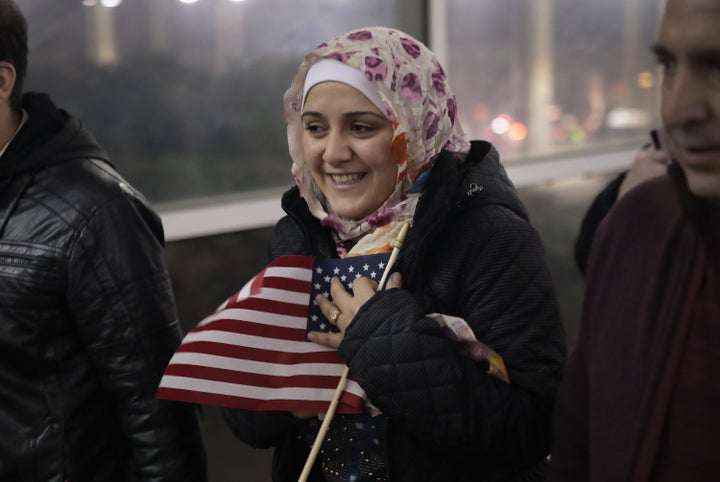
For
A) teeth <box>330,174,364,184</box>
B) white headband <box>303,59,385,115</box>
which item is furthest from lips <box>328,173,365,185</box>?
white headband <box>303,59,385,115</box>

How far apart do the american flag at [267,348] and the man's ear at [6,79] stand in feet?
2.45

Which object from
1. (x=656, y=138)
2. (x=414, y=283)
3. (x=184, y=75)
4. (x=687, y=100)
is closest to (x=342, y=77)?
(x=414, y=283)

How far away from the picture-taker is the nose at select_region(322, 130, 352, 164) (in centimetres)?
214

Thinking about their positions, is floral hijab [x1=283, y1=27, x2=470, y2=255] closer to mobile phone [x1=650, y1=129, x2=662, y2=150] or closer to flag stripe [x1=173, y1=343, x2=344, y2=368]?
flag stripe [x1=173, y1=343, x2=344, y2=368]

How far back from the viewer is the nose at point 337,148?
7.02 ft

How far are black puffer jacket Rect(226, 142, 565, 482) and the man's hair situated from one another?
1.01 m

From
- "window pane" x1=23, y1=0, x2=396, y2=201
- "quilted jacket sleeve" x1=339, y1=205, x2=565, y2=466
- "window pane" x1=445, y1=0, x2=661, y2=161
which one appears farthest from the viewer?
"window pane" x1=445, y1=0, x2=661, y2=161

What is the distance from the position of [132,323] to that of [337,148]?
0.65 metres

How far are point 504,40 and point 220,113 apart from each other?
2.04 metres

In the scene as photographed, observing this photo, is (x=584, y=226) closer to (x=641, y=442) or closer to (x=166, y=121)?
(x=641, y=442)

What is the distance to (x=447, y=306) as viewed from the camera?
205 centimetres

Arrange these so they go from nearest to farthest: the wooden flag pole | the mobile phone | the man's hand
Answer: the wooden flag pole, the mobile phone, the man's hand

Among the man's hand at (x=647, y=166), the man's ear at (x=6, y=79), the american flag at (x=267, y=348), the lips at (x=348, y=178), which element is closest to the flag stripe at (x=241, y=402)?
the american flag at (x=267, y=348)

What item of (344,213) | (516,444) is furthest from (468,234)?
(516,444)
